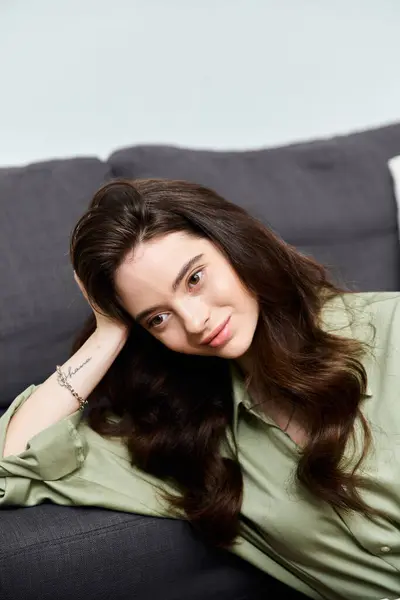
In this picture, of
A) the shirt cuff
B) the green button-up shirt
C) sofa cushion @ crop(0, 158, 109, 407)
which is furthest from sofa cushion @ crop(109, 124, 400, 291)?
the shirt cuff

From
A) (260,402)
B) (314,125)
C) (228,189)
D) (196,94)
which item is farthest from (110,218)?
(314,125)

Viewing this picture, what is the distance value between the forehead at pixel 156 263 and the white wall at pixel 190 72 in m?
0.90

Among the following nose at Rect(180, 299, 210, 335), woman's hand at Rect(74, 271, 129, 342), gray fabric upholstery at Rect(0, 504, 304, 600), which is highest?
nose at Rect(180, 299, 210, 335)

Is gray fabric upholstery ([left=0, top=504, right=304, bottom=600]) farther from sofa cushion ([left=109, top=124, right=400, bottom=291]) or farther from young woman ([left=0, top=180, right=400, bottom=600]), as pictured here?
sofa cushion ([left=109, top=124, right=400, bottom=291])

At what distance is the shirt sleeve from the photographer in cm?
146

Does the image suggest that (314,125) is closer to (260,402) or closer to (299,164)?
(299,164)

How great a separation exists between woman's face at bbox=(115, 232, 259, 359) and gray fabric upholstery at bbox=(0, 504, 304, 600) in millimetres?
325

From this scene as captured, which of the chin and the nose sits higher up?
the nose

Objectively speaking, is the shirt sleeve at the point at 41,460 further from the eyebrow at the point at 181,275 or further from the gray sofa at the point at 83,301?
the eyebrow at the point at 181,275

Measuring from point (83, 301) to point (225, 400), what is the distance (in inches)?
14.1

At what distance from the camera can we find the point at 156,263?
1.35 metres

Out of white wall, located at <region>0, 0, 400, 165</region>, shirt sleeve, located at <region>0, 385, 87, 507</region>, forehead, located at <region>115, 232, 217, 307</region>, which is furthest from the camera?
white wall, located at <region>0, 0, 400, 165</region>

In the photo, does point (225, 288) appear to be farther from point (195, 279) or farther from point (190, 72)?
point (190, 72)

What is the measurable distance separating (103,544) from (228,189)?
2.60 feet
